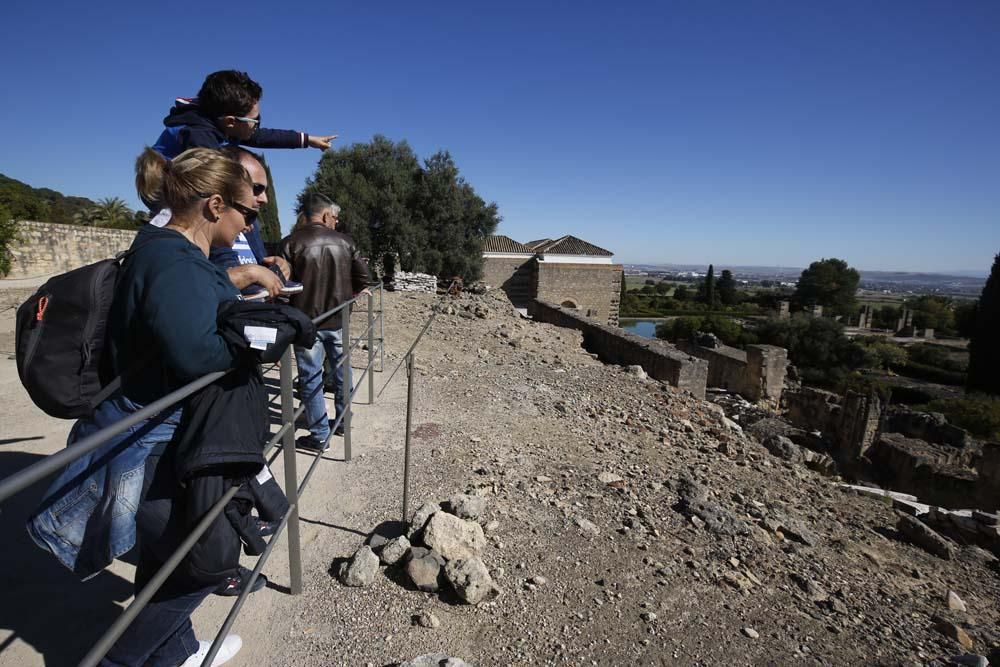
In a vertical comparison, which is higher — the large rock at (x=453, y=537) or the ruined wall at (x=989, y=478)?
the large rock at (x=453, y=537)

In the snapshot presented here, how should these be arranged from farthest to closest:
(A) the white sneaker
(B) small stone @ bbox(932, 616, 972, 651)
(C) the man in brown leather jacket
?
(C) the man in brown leather jacket
(B) small stone @ bbox(932, 616, 972, 651)
(A) the white sneaker

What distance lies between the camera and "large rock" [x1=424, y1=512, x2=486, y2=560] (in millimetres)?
2559

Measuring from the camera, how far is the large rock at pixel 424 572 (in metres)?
2.38

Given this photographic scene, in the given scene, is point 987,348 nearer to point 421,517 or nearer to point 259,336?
point 421,517

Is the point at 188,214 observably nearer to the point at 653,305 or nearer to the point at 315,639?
the point at 315,639

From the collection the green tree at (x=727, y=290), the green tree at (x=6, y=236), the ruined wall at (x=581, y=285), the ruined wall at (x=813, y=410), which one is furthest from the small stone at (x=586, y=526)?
the green tree at (x=727, y=290)

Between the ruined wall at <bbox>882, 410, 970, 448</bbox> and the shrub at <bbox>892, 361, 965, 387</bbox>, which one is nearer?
the ruined wall at <bbox>882, 410, 970, 448</bbox>

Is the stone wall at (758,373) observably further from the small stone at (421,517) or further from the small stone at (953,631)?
the small stone at (421,517)

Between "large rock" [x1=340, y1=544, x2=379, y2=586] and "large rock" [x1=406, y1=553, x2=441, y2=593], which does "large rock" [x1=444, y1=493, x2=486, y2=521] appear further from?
"large rock" [x1=340, y1=544, x2=379, y2=586]

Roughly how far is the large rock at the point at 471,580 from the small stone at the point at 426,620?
0.17 meters

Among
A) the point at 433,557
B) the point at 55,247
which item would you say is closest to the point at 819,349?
the point at 433,557

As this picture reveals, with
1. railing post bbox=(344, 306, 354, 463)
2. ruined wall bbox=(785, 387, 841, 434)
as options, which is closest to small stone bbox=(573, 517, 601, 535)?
railing post bbox=(344, 306, 354, 463)

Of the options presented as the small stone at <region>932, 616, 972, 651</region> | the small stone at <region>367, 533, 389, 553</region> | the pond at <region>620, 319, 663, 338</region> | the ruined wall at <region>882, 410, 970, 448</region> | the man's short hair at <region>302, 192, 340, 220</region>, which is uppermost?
the man's short hair at <region>302, 192, 340, 220</region>

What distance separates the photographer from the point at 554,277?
24891 millimetres
